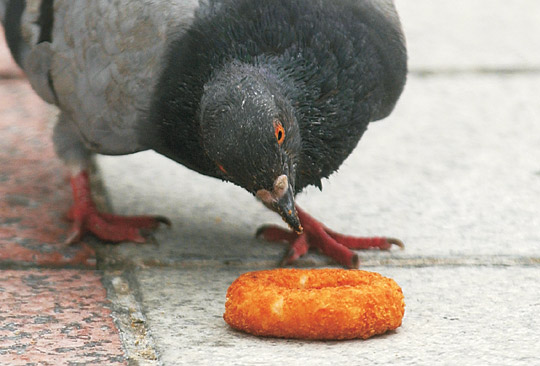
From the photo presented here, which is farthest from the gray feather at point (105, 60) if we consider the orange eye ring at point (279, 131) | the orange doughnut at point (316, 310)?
the orange doughnut at point (316, 310)

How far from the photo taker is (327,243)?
14.4 ft

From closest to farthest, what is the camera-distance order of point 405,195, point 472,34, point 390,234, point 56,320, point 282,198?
point 282,198 < point 56,320 < point 390,234 < point 405,195 < point 472,34

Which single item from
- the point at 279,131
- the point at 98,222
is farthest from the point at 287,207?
the point at 98,222

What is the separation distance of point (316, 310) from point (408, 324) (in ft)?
1.43

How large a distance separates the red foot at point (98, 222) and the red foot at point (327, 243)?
69 cm

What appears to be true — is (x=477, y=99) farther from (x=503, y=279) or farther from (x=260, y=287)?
(x=260, y=287)

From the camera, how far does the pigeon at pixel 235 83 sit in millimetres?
3453

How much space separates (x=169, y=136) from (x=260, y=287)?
0.91 meters

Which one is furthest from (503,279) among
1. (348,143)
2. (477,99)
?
(477,99)

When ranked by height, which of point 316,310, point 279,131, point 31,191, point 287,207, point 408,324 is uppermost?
point 279,131

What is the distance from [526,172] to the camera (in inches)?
211

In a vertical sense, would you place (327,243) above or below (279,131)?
below

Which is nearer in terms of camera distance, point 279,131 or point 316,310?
point 316,310

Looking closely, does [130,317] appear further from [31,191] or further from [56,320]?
[31,191]
